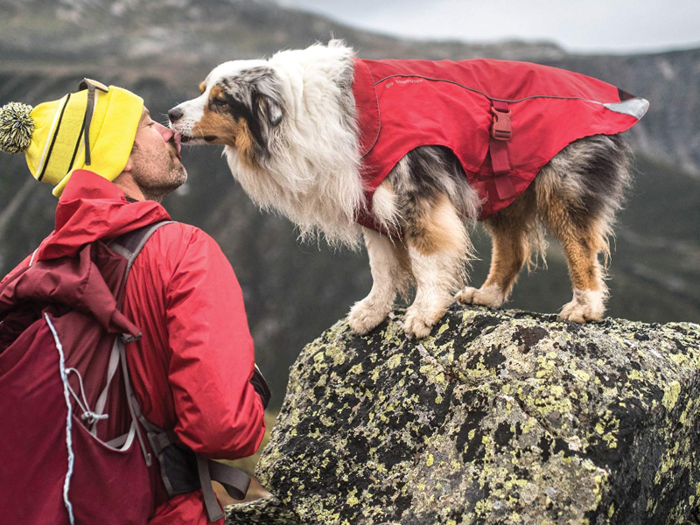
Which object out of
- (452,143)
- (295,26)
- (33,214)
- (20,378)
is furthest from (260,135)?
(295,26)

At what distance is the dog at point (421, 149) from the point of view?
11.5 ft

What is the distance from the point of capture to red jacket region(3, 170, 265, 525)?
2.07 metres

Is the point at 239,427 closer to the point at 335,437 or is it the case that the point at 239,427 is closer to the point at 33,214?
the point at 335,437

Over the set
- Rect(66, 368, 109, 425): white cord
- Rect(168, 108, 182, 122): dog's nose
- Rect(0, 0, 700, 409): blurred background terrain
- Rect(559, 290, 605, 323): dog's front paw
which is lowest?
Rect(0, 0, 700, 409): blurred background terrain

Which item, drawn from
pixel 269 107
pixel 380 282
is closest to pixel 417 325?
pixel 380 282

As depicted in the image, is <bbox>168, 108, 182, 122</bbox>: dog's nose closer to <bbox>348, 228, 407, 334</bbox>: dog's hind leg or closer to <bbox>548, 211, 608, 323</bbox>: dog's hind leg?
<bbox>348, 228, 407, 334</bbox>: dog's hind leg

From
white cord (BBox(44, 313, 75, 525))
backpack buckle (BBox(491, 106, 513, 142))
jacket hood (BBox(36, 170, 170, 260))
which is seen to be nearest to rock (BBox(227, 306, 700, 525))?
backpack buckle (BBox(491, 106, 513, 142))

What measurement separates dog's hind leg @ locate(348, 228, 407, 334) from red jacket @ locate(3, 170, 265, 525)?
1683 millimetres

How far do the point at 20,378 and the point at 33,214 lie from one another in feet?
82.5

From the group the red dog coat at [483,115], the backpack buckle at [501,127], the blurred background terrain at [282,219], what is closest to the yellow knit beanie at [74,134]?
the red dog coat at [483,115]

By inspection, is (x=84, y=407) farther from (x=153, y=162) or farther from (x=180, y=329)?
(x=153, y=162)

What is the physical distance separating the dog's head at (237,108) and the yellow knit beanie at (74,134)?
738 mm

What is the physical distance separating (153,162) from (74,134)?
391 millimetres

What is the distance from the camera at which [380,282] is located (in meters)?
4.04
